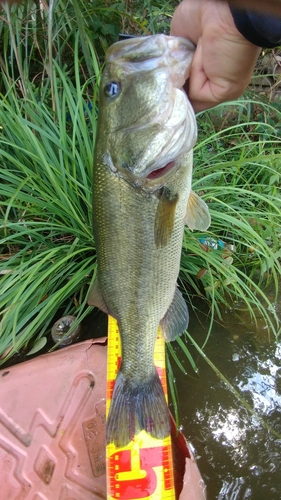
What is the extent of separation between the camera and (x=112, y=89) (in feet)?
4.37

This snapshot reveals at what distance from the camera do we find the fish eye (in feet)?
4.35

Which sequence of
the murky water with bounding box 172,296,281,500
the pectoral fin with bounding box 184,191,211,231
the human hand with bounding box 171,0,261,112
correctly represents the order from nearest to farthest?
the human hand with bounding box 171,0,261,112, the pectoral fin with bounding box 184,191,211,231, the murky water with bounding box 172,296,281,500

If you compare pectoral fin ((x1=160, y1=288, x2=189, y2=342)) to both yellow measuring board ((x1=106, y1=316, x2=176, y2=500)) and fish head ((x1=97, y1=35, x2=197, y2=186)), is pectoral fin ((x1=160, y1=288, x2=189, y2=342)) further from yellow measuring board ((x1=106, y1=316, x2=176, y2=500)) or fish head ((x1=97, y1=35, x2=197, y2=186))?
fish head ((x1=97, y1=35, x2=197, y2=186))

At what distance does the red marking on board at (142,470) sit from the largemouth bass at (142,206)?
3.8 inches

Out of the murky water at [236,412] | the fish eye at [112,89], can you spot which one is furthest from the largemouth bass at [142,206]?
the murky water at [236,412]

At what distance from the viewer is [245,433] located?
6.72 feet

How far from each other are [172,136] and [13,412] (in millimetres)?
1618

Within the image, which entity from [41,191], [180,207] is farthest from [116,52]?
[41,191]

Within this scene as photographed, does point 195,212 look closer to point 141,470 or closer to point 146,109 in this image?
point 146,109

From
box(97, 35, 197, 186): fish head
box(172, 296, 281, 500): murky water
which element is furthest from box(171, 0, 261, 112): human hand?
box(172, 296, 281, 500): murky water

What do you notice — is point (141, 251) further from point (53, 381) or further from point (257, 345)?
point (257, 345)

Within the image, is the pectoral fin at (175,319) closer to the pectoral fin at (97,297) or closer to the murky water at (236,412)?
the pectoral fin at (97,297)

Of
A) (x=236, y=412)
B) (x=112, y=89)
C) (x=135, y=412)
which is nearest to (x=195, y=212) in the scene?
(x=112, y=89)

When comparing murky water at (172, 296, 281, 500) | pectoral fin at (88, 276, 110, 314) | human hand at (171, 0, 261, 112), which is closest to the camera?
human hand at (171, 0, 261, 112)
